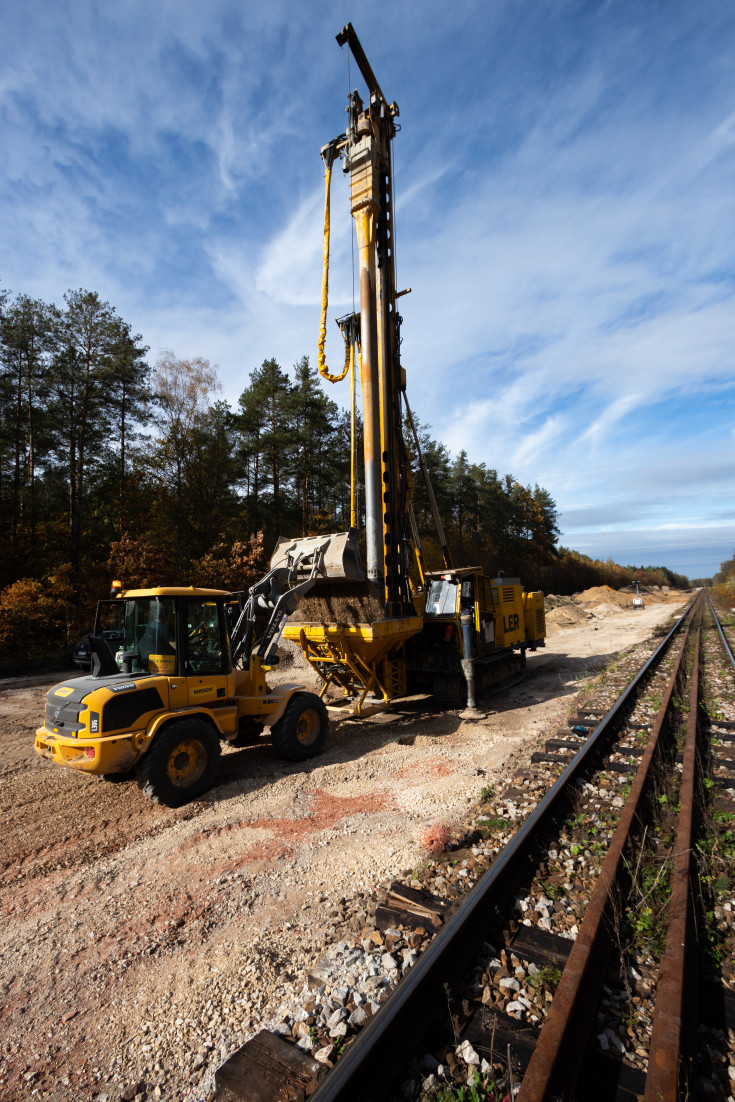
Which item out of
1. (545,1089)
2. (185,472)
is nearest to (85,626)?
(185,472)

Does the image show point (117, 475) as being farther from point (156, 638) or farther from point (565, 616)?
point (565, 616)

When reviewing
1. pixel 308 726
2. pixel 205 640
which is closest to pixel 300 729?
pixel 308 726

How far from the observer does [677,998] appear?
2.56 metres

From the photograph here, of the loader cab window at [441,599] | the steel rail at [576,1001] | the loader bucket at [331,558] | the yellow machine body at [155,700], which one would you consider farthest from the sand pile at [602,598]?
the steel rail at [576,1001]

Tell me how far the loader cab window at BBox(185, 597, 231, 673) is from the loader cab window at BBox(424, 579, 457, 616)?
470 centimetres

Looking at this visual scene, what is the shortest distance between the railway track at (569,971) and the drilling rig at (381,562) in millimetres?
3916

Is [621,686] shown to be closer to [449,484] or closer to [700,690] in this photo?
[700,690]

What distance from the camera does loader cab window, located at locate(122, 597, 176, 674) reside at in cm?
599

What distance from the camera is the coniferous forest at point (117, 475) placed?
705 inches

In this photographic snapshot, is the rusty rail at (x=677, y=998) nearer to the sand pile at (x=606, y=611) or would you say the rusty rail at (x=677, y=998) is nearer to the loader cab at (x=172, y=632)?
the loader cab at (x=172, y=632)

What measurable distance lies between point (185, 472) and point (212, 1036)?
Answer: 66.4ft

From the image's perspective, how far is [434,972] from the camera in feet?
9.05

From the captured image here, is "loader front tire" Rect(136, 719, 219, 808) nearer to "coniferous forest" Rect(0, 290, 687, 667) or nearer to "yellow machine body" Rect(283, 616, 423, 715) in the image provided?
"yellow machine body" Rect(283, 616, 423, 715)

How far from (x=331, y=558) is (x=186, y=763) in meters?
3.58
